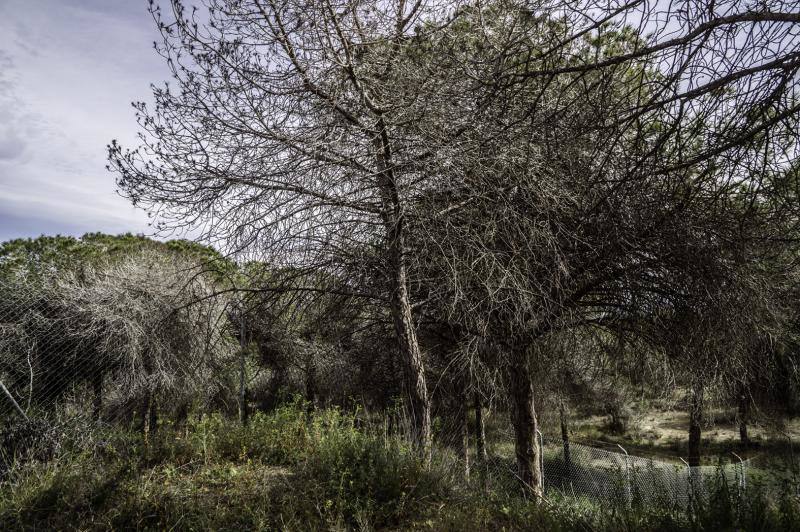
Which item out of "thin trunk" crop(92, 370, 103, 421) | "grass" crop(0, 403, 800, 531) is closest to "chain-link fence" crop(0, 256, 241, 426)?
"thin trunk" crop(92, 370, 103, 421)

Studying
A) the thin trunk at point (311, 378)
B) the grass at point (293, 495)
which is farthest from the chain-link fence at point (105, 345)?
the grass at point (293, 495)

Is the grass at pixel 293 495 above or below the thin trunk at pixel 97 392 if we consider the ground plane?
below

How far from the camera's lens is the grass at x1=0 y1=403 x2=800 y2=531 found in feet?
13.4

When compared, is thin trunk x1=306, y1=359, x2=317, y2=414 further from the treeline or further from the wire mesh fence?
the treeline

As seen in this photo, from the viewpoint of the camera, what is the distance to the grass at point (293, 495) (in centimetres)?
407

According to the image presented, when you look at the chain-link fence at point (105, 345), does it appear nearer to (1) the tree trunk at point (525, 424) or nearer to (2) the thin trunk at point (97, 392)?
(2) the thin trunk at point (97, 392)

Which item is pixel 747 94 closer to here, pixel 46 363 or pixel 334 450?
pixel 334 450

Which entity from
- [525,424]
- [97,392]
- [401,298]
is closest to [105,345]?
[97,392]

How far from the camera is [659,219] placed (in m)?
5.64

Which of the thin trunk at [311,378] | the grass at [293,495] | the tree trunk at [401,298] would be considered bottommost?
the grass at [293,495]

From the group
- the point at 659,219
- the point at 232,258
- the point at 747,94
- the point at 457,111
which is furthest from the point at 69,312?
the point at 747,94

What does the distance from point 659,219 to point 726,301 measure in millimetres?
Result: 1215

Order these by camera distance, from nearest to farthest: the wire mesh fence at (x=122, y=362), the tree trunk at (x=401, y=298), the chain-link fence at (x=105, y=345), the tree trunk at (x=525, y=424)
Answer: the tree trunk at (x=401, y=298) → the tree trunk at (x=525, y=424) → the wire mesh fence at (x=122, y=362) → the chain-link fence at (x=105, y=345)

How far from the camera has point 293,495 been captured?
4.81m
